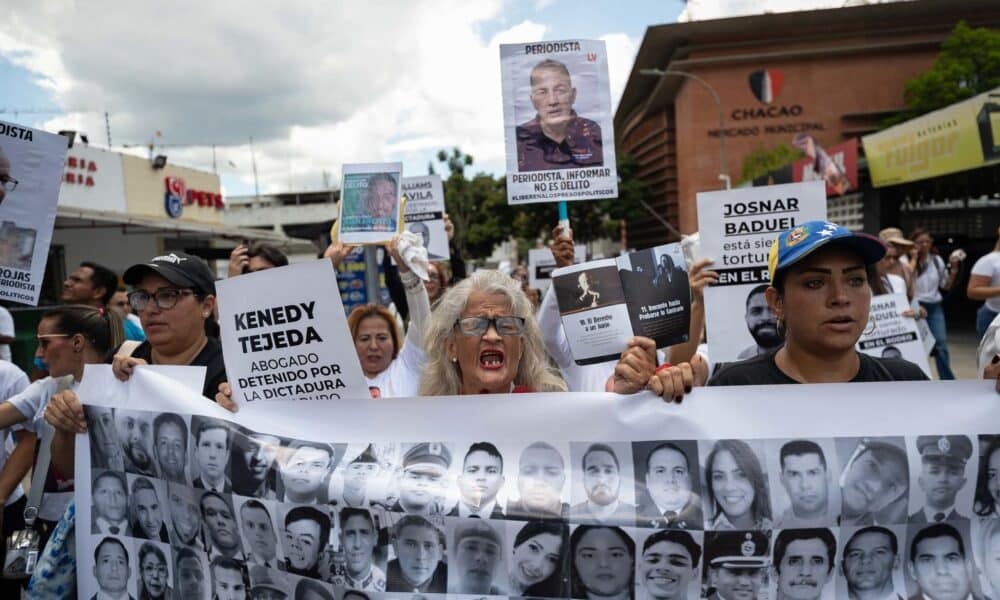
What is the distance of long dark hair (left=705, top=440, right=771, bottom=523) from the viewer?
1.95 metres

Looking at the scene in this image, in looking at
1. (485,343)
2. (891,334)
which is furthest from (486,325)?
(891,334)

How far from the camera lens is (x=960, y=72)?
37219 mm

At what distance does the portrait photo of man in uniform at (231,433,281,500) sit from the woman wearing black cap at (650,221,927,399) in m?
1.37

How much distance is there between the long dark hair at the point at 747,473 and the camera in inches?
76.6

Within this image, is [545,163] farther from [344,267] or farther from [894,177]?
[894,177]

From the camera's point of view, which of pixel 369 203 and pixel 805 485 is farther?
pixel 369 203

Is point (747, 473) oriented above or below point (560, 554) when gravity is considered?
above

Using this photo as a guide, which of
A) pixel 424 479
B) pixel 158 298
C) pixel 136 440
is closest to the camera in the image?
pixel 424 479

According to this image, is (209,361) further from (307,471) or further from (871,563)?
(871,563)

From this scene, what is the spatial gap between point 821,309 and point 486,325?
43.7 inches

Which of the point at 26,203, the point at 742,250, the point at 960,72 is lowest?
the point at 742,250

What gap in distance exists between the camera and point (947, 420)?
6.50 ft

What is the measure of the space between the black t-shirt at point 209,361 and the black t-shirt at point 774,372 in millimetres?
1755

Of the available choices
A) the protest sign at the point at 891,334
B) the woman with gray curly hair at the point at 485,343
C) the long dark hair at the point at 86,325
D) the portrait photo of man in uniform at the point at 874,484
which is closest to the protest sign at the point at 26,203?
the long dark hair at the point at 86,325
